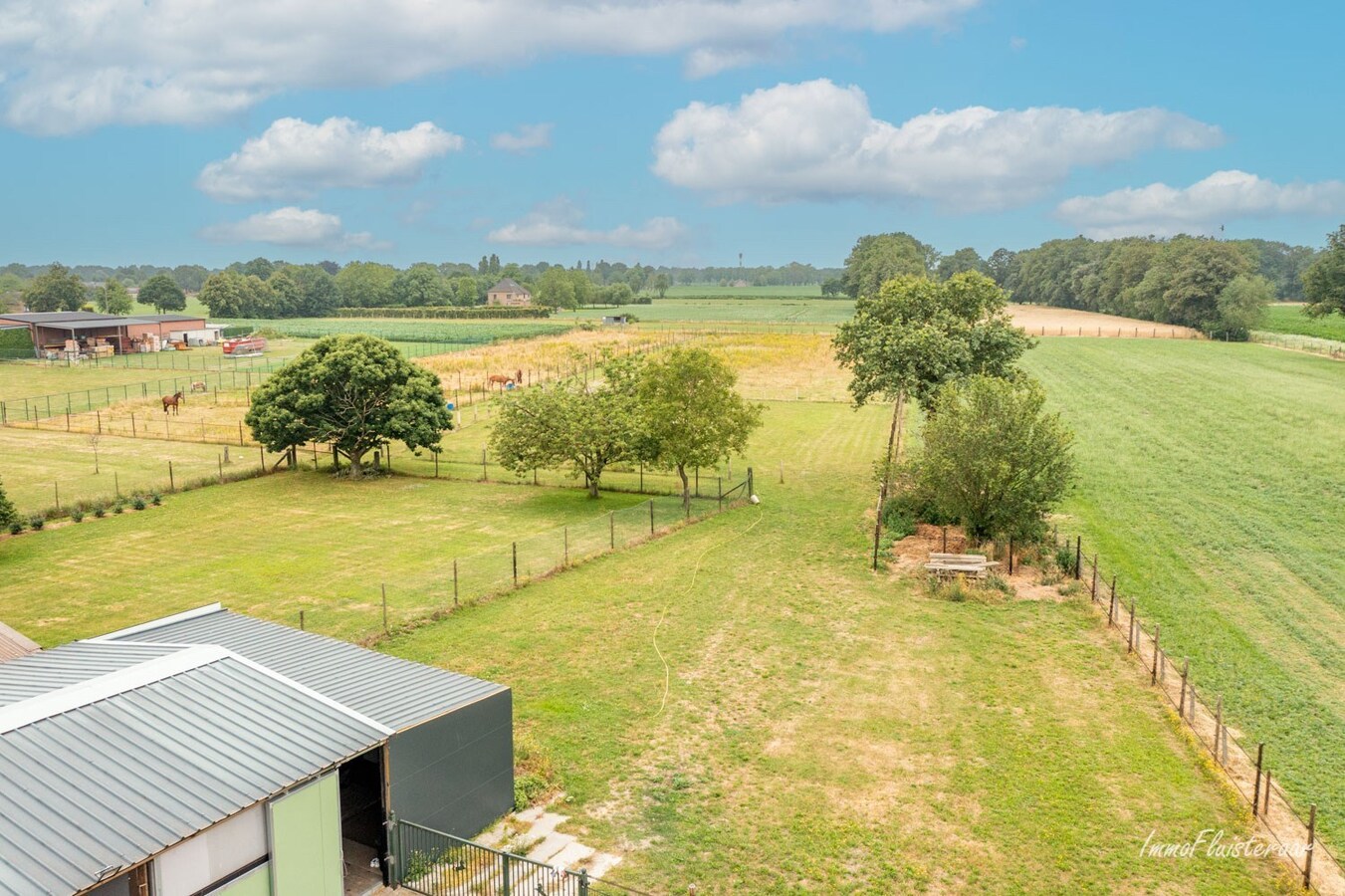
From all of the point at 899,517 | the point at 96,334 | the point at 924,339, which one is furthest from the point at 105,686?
the point at 96,334

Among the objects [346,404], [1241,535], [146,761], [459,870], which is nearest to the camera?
[146,761]

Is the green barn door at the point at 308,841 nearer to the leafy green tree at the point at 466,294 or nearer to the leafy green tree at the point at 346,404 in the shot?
the leafy green tree at the point at 346,404

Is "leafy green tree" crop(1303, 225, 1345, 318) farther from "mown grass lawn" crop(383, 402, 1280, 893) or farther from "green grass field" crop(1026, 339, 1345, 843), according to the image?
"mown grass lawn" crop(383, 402, 1280, 893)

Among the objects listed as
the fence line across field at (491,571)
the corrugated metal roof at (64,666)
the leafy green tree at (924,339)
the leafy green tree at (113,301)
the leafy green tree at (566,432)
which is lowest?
the fence line across field at (491,571)

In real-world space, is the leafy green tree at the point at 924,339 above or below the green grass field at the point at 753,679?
above

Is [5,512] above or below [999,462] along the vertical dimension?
below

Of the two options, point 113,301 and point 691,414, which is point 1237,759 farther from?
point 113,301

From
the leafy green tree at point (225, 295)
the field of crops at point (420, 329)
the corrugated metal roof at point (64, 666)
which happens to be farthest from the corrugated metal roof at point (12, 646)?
the leafy green tree at point (225, 295)
